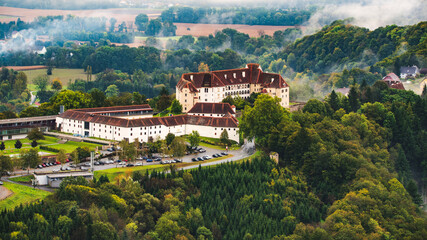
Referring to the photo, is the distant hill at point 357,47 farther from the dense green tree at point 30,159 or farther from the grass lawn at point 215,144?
the dense green tree at point 30,159

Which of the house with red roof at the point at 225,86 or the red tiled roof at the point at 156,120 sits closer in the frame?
the red tiled roof at the point at 156,120

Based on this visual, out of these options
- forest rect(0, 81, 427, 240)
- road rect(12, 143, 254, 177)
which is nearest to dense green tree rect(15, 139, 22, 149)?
road rect(12, 143, 254, 177)

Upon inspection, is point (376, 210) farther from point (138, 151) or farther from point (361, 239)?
point (138, 151)

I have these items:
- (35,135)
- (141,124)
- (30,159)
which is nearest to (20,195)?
(30,159)

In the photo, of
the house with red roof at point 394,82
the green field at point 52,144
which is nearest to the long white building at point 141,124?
the green field at point 52,144

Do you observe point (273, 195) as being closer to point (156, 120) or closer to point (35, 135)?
point (156, 120)

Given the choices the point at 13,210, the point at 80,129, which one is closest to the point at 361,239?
the point at 13,210
